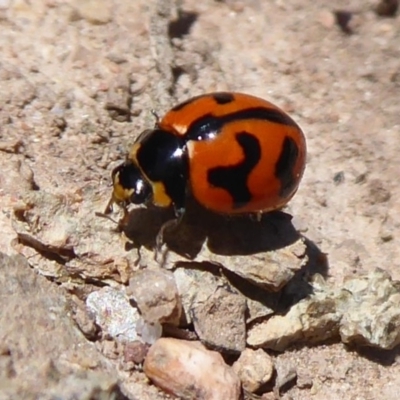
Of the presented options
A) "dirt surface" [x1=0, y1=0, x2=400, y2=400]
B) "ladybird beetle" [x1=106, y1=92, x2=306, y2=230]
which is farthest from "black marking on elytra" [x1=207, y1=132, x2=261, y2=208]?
"dirt surface" [x1=0, y1=0, x2=400, y2=400]

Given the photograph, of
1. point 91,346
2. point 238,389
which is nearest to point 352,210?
Result: point 238,389

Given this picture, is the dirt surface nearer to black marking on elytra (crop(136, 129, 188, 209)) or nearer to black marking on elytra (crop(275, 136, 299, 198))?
black marking on elytra (crop(136, 129, 188, 209))

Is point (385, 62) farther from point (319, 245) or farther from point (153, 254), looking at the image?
point (153, 254)

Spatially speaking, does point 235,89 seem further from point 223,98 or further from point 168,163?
point 168,163

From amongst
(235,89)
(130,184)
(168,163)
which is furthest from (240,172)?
(235,89)

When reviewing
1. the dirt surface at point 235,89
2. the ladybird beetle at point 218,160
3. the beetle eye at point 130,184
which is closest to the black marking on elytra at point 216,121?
the ladybird beetle at point 218,160

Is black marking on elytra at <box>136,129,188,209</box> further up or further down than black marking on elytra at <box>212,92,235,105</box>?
further down

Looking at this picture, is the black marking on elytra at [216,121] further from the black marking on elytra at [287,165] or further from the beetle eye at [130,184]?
the beetle eye at [130,184]

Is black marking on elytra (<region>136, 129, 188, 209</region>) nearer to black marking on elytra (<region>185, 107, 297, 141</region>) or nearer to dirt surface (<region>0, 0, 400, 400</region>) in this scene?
black marking on elytra (<region>185, 107, 297, 141</region>)
